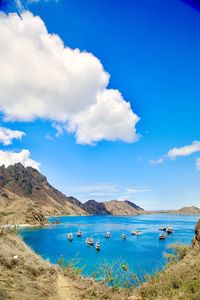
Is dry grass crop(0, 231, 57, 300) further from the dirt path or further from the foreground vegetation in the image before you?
the foreground vegetation

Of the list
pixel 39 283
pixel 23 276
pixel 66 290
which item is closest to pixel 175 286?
pixel 66 290

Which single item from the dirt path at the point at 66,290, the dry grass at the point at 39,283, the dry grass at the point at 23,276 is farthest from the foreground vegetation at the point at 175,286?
the dry grass at the point at 23,276

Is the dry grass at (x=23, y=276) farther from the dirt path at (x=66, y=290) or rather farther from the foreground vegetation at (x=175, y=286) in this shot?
the foreground vegetation at (x=175, y=286)

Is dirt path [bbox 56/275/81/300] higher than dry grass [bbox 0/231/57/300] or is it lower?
lower

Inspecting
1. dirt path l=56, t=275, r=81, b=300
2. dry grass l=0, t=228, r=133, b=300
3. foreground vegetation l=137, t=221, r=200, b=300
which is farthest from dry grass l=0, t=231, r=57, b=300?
foreground vegetation l=137, t=221, r=200, b=300

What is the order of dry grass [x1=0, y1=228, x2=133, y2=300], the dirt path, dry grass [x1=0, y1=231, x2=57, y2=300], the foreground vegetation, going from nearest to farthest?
the foreground vegetation < dry grass [x1=0, y1=231, x2=57, y2=300] < dry grass [x1=0, y1=228, x2=133, y2=300] < the dirt path

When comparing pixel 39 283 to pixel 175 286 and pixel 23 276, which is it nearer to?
pixel 23 276

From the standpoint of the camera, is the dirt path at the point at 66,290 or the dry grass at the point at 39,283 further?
the dirt path at the point at 66,290

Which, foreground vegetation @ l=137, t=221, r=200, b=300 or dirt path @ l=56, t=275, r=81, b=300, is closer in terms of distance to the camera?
foreground vegetation @ l=137, t=221, r=200, b=300

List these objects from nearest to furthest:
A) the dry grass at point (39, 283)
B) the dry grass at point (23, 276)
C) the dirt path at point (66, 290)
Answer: the dry grass at point (23, 276)
the dry grass at point (39, 283)
the dirt path at point (66, 290)

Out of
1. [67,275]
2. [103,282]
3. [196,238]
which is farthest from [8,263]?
[196,238]

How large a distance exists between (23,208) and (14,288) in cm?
13921

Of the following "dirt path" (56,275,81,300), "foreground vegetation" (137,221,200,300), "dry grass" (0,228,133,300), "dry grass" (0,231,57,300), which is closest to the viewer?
"foreground vegetation" (137,221,200,300)

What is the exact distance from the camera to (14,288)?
39.7 ft
